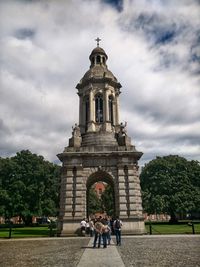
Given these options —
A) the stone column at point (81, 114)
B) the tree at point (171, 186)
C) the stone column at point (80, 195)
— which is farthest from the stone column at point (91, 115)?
the tree at point (171, 186)

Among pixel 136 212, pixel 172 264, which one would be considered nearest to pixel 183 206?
pixel 136 212

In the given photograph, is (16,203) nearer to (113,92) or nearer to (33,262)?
(113,92)

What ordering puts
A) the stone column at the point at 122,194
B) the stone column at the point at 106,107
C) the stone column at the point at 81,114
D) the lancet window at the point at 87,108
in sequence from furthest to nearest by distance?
the lancet window at the point at 87,108 < the stone column at the point at 81,114 < the stone column at the point at 106,107 < the stone column at the point at 122,194

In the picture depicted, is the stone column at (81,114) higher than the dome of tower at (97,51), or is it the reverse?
the dome of tower at (97,51)

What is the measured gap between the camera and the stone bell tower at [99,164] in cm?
2798

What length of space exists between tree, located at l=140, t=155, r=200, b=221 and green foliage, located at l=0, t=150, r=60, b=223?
16.5 meters

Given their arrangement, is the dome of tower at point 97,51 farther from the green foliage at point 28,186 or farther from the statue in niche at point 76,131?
the green foliage at point 28,186

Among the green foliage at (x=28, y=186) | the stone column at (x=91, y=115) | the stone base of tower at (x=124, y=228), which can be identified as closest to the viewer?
the stone base of tower at (x=124, y=228)

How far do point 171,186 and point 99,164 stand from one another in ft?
84.4

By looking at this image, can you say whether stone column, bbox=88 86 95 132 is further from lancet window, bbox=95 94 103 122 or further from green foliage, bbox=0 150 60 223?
green foliage, bbox=0 150 60 223

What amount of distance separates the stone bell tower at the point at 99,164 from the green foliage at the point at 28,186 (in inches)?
733

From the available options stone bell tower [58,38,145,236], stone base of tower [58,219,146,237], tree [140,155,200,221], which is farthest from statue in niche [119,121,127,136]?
Result: tree [140,155,200,221]

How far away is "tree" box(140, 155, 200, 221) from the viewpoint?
1922 inches

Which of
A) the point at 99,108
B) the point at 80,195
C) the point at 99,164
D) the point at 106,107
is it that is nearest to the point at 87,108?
the point at 99,108
